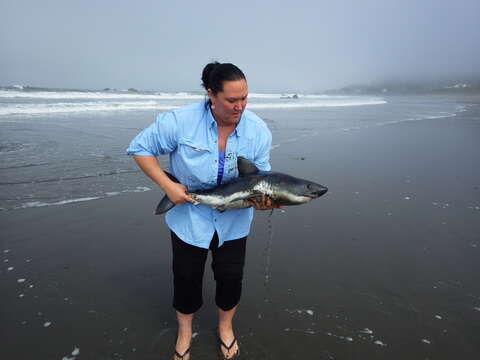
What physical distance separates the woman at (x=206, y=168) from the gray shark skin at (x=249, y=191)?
8 centimetres

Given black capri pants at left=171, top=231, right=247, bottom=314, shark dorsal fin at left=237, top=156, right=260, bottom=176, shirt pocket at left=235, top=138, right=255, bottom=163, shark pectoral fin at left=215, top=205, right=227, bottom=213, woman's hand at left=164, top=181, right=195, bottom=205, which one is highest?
shirt pocket at left=235, top=138, right=255, bottom=163

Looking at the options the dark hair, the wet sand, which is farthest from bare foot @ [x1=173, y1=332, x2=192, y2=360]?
the dark hair

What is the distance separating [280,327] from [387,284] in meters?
1.52

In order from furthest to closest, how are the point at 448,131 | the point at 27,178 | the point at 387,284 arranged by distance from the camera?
the point at 448,131 < the point at 27,178 < the point at 387,284

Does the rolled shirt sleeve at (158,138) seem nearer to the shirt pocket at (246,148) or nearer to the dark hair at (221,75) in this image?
the dark hair at (221,75)

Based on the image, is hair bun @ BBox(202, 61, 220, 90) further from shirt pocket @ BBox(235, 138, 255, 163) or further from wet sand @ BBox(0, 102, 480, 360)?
wet sand @ BBox(0, 102, 480, 360)

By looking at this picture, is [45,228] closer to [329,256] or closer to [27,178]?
[27,178]

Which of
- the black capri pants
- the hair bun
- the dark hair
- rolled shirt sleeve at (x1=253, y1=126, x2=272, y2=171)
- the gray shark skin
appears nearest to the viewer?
the dark hair

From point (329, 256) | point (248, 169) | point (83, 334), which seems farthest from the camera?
point (329, 256)

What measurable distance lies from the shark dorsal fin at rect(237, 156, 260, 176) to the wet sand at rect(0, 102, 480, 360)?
176 centimetres

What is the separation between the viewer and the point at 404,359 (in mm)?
3131

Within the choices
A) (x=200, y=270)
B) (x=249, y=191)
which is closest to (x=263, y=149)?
(x=249, y=191)

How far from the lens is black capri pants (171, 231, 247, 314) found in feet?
9.62

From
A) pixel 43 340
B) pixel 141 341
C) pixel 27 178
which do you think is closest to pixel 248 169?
pixel 141 341
